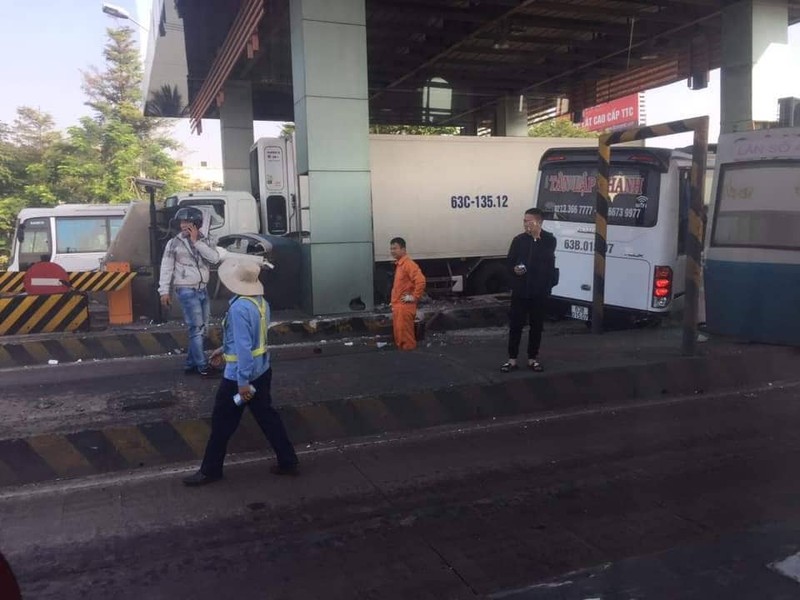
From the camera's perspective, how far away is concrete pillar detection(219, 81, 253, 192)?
17.9 m

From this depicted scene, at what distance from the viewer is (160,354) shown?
9656 millimetres

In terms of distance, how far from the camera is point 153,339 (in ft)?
31.7

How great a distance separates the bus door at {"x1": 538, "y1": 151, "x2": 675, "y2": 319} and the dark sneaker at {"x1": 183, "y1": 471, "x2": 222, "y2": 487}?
5796mm

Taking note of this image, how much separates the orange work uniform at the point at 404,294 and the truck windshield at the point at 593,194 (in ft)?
8.27

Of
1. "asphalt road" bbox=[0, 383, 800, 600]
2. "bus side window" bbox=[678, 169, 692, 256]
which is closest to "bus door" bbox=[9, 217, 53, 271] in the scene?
"asphalt road" bbox=[0, 383, 800, 600]

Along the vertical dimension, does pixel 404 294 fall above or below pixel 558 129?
below

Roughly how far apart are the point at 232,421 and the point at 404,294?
13.0ft

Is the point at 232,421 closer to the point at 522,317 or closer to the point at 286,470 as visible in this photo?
the point at 286,470

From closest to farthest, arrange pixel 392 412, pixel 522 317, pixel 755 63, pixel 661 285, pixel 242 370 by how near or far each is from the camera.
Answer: pixel 242 370 → pixel 392 412 → pixel 522 317 → pixel 661 285 → pixel 755 63

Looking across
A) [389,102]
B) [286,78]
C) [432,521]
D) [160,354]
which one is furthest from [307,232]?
[389,102]

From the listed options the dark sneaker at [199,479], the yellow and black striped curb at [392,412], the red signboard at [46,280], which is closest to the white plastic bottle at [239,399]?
the dark sneaker at [199,479]

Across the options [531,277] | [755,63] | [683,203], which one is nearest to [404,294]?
[531,277]

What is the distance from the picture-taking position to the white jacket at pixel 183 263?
7090 mm

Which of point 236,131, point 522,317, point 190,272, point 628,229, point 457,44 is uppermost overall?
point 457,44
